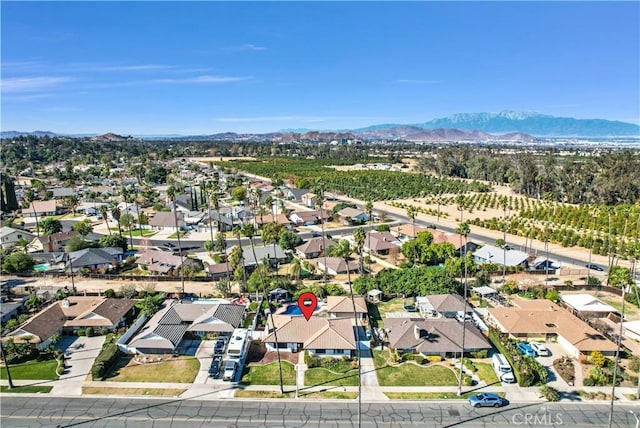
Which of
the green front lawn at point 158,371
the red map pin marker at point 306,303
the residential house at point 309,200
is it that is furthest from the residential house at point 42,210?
the red map pin marker at point 306,303

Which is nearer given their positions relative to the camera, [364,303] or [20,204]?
[364,303]

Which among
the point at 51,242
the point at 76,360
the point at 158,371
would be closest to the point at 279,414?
the point at 158,371

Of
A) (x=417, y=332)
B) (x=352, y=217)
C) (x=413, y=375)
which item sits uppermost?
(x=352, y=217)

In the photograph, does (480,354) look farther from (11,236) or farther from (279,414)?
(11,236)

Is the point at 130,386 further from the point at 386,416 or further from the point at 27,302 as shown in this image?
the point at 27,302

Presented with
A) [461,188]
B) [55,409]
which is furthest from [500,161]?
[55,409]

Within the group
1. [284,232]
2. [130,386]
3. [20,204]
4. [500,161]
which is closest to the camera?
[130,386]

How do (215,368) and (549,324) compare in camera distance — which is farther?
(549,324)

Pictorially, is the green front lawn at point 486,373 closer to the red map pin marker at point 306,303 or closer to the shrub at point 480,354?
the shrub at point 480,354
